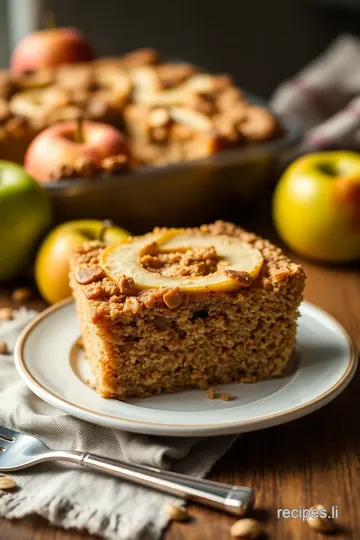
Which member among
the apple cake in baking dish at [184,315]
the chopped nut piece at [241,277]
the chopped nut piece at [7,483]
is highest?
the chopped nut piece at [241,277]

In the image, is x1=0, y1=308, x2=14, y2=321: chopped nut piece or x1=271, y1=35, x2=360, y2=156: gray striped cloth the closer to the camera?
x1=0, y1=308, x2=14, y2=321: chopped nut piece

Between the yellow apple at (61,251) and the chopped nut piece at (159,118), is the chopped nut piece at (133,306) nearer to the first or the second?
the yellow apple at (61,251)

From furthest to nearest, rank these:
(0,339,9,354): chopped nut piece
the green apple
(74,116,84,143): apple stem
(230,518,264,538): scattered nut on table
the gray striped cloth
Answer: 1. the gray striped cloth
2. (74,116,84,143): apple stem
3. the green apple
4. (0,339,9,354): chopped nut piece
5. (230,518,264,538): scattered nut on table

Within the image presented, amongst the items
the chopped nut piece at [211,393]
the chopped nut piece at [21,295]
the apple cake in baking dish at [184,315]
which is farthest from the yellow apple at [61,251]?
the chopped nut piece at [211,393]

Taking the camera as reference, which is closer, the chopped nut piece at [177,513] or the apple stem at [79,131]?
the chopped nut piece at [177,513]

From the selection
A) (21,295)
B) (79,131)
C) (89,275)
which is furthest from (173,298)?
(79,131)

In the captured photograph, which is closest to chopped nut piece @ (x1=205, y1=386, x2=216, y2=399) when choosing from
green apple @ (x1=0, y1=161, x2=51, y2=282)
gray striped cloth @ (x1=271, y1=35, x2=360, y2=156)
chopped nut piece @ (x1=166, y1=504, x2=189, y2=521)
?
chopped nut piece @ (x1=166, y1=504, x2=189, y2=521)

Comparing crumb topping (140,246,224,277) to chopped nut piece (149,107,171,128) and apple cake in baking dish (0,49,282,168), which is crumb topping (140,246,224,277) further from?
chopped nut piece (149,107,171,128)
